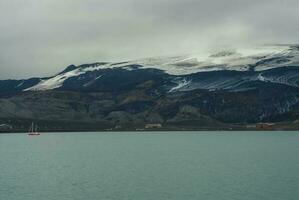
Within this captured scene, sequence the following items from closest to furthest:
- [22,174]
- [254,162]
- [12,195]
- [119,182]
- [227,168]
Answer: [12,195] < [119,182] < [22,174] < [227,168] < [254,162]

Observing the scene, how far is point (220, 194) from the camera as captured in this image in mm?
71938

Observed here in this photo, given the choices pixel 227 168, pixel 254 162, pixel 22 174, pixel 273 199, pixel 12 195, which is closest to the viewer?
pixel 273 199

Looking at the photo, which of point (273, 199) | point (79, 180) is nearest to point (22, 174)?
point (79, 180)

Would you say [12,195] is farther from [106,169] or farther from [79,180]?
[106,169]

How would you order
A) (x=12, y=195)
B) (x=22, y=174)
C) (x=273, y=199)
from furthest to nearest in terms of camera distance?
(x=22, y=174), (x=12, y=195), (x=273, y=199)

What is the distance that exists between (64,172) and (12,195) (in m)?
28.4

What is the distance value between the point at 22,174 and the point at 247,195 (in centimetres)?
4360

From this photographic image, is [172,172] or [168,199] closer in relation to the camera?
[168,199]

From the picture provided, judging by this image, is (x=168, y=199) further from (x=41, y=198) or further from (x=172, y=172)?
(x=172, y=172)

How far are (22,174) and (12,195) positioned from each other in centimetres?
2639

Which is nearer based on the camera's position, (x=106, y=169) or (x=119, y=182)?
(x=119, y=182)

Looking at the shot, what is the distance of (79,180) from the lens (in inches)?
3442

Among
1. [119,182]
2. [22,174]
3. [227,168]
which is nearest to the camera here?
[119,182]

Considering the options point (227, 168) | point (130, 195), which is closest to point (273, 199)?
point (130, 195)
